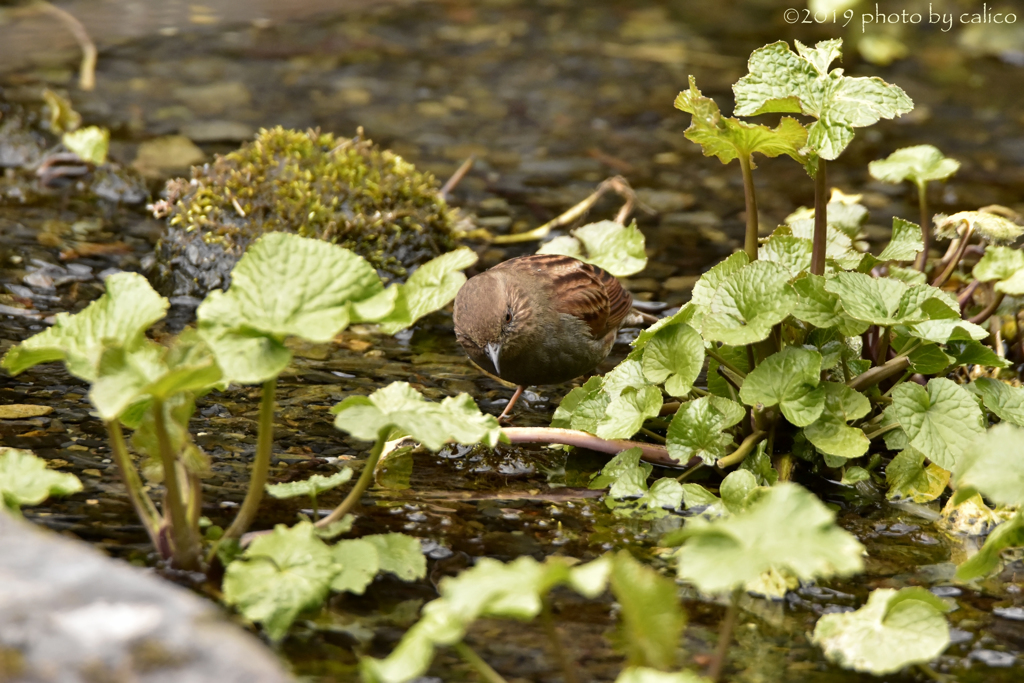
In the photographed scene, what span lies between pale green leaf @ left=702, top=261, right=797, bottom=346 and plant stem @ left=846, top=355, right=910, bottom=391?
1.52 ft

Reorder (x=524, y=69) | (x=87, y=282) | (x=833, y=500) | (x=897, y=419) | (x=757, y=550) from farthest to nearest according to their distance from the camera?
(x=524, y=69) → (x=87, y=282) → (x=833, y=500) → (x=897, y=419) → (x=757, y=550)

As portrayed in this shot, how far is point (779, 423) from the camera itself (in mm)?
3623

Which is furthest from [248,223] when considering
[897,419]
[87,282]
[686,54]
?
[686,54]

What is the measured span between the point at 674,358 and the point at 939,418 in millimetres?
859

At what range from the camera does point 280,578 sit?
7.98 ft

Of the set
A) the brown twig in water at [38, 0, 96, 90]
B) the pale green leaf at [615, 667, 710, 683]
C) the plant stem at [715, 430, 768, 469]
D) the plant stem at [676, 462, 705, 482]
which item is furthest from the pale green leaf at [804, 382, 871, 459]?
the brown twig in water at [38, 0, 96, 90]

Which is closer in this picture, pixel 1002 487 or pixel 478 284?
pixel 1002 487

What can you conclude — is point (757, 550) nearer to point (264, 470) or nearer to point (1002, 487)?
point (1002, 487)

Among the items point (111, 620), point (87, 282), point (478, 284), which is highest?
point (111, 620)

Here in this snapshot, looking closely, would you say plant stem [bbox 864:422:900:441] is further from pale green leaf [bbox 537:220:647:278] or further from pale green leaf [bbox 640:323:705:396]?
pale green leaf [bbox 537:220:647:278]

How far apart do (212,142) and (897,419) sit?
17.1ft

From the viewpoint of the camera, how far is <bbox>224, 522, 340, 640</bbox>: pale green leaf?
2.37 metres

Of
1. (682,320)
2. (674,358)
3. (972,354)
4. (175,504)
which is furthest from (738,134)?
(175,504)

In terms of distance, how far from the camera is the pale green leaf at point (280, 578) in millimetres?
2371
